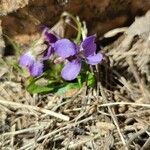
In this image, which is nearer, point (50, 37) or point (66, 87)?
point (50, 37)

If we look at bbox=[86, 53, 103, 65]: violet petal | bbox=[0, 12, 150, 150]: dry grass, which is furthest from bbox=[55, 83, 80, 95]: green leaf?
bbox=[86, 53, 103, 65]: violet petal

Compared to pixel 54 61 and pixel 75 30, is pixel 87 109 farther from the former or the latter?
pixel 75 30

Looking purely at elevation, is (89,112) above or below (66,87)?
below

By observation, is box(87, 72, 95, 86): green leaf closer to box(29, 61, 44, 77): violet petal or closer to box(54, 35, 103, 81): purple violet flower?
box(54, 35, 103, 81): purple violet flower

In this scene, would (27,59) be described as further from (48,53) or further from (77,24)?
(77,24)

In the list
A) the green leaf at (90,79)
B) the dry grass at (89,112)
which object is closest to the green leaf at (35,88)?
the dry grass at (89,112)

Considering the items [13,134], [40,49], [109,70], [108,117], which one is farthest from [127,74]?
[13,134]

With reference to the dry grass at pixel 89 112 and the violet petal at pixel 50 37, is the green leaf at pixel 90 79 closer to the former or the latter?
the dry grass at pixel 89 112

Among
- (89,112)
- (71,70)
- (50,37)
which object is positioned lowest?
(89,112)

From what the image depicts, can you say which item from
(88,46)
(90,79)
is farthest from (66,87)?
(88,46)
